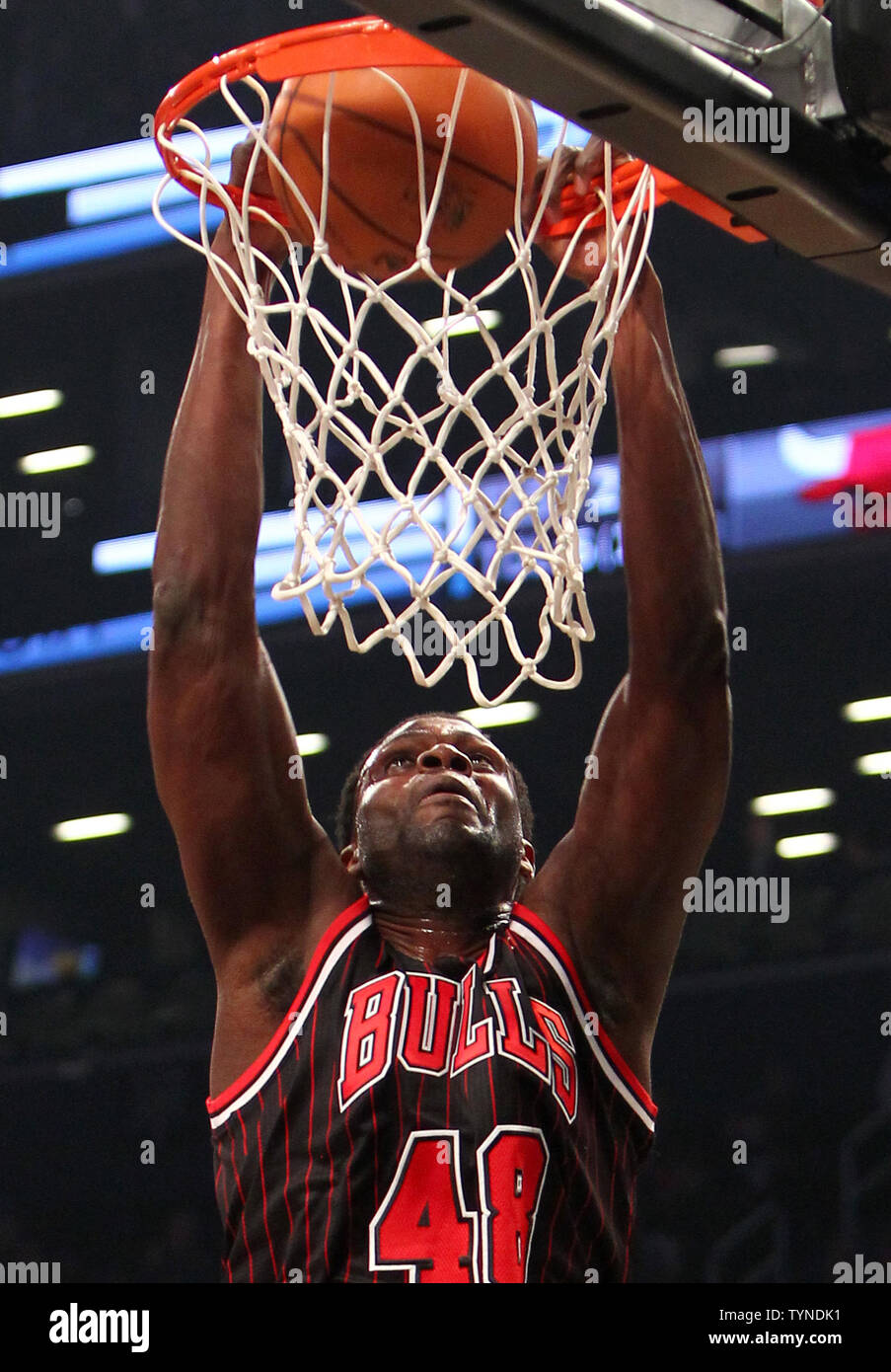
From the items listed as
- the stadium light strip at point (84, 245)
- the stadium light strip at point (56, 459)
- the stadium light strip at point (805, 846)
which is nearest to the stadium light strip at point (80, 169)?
the stadium light strip at point (84, 245)

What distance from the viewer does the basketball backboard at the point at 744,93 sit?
179 cm

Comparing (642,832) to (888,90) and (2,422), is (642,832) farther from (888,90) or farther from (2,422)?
(2,422)

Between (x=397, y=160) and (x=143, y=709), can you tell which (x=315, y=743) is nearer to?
(x=143, y=709)

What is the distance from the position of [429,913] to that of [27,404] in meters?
4.59

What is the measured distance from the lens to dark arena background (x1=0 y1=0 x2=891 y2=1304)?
631 centimetres

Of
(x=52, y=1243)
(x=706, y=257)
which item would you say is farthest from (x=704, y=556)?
(x=52, y=1243)

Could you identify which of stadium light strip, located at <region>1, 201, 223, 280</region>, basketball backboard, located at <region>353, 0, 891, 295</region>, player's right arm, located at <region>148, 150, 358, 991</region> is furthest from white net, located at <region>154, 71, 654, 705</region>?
stadium light strip, located at <region>1, 201, 223, 280</region>

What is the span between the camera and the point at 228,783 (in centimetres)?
255

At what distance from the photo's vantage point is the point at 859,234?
201 cm

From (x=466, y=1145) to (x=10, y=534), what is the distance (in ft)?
16.4

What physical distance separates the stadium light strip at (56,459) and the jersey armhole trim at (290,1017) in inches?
177

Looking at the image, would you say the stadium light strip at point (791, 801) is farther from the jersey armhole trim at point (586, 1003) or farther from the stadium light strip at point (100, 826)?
the jersey armhole trim at point (586, 1003)

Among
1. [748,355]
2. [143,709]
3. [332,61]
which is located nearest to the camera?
[332,61]

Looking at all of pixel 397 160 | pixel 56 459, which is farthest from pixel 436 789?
pixel 56 459
